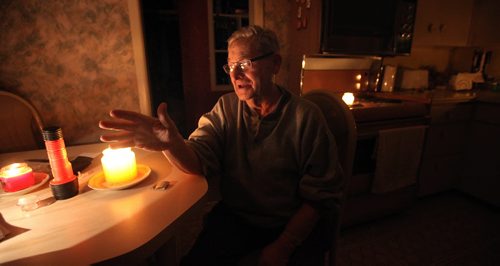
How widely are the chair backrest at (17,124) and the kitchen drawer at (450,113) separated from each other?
249cm

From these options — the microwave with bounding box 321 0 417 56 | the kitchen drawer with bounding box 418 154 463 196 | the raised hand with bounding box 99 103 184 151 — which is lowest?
the kitchen drawer with bounding box 418 154 463 196

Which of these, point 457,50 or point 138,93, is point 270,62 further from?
point 457,50

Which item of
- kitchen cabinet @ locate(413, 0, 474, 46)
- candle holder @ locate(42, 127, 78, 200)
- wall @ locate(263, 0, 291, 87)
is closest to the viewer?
candle holder @ locate(42, 127, 78, 200)

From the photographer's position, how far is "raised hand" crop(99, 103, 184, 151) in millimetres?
748

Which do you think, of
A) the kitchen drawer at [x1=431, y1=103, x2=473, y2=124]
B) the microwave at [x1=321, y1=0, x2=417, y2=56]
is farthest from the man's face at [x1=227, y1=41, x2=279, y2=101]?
the kitchen drawer at [x1=431, y1=103, x2=473, y2=124]

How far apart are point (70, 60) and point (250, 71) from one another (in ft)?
3.94

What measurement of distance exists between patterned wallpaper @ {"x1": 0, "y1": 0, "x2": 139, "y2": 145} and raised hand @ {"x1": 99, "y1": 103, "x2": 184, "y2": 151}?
1.00 metres

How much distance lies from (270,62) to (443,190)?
2066mm

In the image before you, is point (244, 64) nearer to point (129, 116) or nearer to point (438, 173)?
point (129, 116)

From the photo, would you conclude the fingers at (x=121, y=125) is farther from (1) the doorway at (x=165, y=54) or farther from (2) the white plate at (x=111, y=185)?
(1) the doorway at (x=165, y=54)

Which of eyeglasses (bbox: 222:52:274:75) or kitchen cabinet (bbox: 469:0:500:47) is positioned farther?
kitchen cabinet (bbox: 469:0:500:47)

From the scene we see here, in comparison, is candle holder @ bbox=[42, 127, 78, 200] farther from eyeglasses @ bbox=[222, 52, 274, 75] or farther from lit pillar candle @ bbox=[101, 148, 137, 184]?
eyeglasses @ bbox=[222, 52, 274, 75]

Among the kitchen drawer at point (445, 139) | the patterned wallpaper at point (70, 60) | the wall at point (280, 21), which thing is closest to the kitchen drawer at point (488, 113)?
the kitchen drawer at point (445, 139)

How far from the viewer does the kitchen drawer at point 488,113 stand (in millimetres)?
1851
